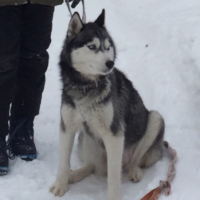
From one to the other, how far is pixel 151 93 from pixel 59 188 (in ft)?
5.63

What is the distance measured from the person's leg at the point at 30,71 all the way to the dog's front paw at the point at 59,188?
1.50 feet

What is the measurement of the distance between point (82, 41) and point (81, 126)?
23.1 inches

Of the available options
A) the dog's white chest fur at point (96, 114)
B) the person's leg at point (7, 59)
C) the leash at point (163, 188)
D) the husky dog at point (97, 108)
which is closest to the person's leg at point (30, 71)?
the person's leg at point (7, 59)

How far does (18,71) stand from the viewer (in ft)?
10.7

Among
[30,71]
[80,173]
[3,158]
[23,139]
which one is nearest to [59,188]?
[80,173]

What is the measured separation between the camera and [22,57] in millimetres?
3178

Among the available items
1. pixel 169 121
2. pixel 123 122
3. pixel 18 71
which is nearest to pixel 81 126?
pixel 123 122

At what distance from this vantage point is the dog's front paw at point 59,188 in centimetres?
288

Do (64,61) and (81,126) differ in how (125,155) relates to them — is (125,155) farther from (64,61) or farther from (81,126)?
(64,61)

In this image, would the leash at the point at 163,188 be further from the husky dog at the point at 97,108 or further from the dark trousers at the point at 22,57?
the dark trousers at the point at 22,57

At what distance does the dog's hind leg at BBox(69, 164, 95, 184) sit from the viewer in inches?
120

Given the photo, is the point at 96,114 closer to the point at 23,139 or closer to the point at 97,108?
the point at 97,108

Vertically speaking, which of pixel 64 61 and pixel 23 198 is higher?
pixel 64 61

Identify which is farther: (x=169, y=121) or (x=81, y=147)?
(x=169, y=121)
